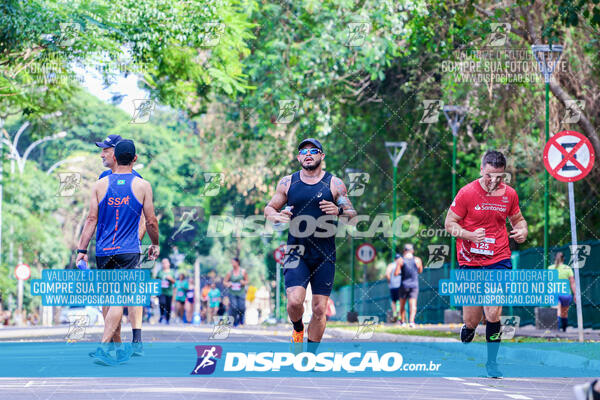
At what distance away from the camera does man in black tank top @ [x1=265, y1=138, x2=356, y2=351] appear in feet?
33.6

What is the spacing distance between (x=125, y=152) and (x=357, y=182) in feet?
84.4

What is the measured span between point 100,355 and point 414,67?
73.5 ft

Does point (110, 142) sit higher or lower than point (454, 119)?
lower

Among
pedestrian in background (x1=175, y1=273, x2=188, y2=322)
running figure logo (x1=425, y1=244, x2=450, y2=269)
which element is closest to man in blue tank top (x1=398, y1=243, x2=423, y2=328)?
pedestrian in background (x1=175, y1=273, x2=188, y2=322)

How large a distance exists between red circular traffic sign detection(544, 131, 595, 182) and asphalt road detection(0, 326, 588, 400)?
600 cm

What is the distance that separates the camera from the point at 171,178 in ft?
184

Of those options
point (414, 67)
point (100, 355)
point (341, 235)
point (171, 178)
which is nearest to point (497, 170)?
point (100, 355)

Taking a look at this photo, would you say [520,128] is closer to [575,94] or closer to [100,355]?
[575,94]

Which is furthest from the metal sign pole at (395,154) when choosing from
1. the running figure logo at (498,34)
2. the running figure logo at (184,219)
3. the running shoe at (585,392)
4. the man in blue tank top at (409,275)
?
the running shoe at (585,392)

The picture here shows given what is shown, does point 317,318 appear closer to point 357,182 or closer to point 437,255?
point 357,182

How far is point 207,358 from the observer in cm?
935

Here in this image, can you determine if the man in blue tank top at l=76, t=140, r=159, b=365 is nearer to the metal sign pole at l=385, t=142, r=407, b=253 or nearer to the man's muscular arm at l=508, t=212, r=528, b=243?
the man's muscular arm at l=508, t=212, r=528, b=243

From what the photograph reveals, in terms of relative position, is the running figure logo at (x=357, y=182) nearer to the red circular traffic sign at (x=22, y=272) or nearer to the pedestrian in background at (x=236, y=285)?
the pedestrian in background at (x=236, y=285)

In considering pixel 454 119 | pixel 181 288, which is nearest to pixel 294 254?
pixel 181 288
